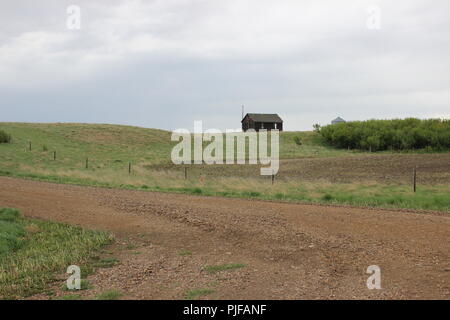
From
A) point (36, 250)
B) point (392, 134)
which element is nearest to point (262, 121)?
point (392, 134)

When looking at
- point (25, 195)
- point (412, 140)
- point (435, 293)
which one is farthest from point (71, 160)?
A: point (412, 140)

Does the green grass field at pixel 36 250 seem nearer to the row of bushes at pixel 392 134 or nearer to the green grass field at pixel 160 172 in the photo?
the green grass field at pixel 160 172

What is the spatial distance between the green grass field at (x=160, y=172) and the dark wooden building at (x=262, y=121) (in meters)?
11.5

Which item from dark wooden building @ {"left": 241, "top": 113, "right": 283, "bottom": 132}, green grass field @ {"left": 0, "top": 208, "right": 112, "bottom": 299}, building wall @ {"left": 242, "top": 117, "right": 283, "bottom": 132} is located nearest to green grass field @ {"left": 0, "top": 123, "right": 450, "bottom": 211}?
green grass field @ {"left": 0, "top": 208, "right": 112, "bottom": 299}

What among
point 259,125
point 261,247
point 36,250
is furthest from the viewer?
point 259,125

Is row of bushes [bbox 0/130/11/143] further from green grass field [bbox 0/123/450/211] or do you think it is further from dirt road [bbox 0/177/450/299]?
dirt road [bbox 0/177/450/299]

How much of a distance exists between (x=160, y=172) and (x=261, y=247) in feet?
81.7

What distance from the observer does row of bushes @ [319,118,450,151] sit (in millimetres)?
61625

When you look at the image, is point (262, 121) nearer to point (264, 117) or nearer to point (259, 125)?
point (259, 125)

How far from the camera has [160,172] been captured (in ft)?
114

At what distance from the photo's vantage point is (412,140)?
62.9m

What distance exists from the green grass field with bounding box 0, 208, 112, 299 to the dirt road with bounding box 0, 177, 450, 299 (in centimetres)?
72

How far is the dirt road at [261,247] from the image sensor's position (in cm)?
752

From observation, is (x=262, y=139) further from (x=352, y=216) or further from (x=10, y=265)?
(x=10, y=265)
